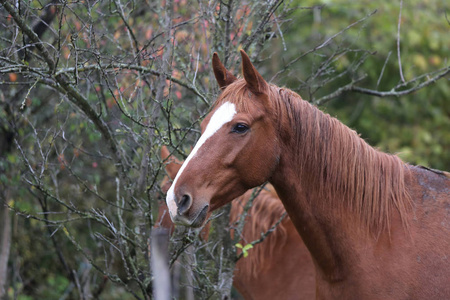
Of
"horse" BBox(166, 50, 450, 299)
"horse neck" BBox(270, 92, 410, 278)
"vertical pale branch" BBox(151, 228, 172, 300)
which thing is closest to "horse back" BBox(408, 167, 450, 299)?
"horse" BBox(166, 50, 450, 299)

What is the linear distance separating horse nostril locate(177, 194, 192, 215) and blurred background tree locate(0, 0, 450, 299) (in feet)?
1.46

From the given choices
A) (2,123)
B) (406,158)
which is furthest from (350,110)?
(2,123)

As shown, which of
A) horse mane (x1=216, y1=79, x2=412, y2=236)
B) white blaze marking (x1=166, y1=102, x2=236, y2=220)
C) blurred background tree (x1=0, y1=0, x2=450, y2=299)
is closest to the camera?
white blaze marking (x1=166, y1=102, x2=236, y2=220)

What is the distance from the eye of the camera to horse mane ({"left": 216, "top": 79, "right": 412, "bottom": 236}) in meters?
2.77

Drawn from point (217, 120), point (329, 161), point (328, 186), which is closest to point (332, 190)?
point (328, 186)

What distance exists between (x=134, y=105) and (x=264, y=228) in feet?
4.46

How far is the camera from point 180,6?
5422 mm

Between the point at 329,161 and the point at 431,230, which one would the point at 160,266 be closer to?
the point at 329,161

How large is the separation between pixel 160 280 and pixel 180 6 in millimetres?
3430

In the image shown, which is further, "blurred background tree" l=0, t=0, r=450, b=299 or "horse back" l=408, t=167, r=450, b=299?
"blurred background tree" l=0, t=0, r=450, b=299

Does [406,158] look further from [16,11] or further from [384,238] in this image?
[16,11]

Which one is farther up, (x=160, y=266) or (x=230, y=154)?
(x=230, y=154)

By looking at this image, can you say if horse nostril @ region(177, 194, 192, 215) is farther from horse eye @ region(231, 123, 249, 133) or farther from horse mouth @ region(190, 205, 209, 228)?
horse eye @ region(231, 123, 249, 133)

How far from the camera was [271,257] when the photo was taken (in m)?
4.27
